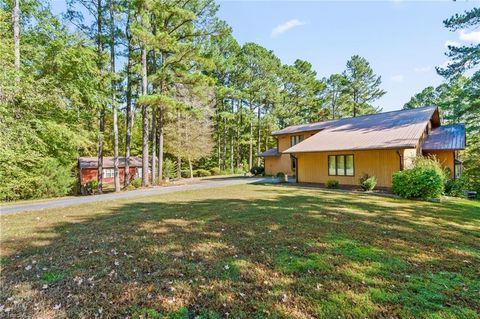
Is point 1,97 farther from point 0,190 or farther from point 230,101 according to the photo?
point 230,101

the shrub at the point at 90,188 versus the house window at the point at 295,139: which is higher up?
the house window at the point at 295,139

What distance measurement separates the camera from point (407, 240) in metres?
5.18

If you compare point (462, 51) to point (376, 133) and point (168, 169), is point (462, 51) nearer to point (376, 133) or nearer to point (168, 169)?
point (376, 133)

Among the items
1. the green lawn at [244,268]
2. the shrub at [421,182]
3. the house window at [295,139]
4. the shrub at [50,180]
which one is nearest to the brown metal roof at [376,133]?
the shrub at [421,182]

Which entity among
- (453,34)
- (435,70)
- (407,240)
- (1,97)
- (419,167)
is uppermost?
(453,34)

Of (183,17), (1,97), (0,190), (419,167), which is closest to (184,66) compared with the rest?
(183,17)

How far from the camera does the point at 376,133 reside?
15.8m

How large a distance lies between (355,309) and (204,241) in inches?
121

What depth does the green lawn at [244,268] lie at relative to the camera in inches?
114

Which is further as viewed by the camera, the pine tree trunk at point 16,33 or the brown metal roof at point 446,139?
the brown metal roof at point 446,139

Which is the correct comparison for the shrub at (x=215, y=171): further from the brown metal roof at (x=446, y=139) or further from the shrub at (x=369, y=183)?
the brown metal roof at (x=446, y=139)

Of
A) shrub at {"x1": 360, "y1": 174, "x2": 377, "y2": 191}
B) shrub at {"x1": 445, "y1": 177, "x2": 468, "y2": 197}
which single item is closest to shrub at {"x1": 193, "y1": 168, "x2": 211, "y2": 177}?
shrub at {"x1": 360, "y1": 174, "x2": 377, "y2": 191}

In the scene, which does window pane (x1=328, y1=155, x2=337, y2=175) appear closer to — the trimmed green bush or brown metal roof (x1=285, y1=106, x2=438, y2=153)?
brown metal roof (x1=285, y1=106, x2=438, y2=153)

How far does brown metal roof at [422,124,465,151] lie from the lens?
48.8 ft
